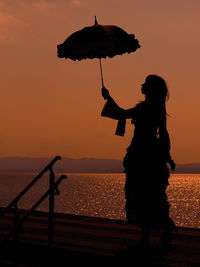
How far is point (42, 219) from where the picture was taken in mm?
10570

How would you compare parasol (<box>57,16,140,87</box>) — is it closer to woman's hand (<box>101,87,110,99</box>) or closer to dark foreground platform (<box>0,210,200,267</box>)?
woman's hand (<box>101,87,110,99</box>)

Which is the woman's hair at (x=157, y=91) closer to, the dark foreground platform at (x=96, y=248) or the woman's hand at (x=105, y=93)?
the woman's hand at (x=105, y=93)

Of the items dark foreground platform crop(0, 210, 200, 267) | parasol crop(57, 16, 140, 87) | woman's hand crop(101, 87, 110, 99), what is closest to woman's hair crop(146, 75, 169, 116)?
woman's hand crop(101, 87, 110, 99)

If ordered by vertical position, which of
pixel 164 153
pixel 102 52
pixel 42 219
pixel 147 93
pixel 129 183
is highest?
pixel 102 52

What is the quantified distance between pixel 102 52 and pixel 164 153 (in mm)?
2018

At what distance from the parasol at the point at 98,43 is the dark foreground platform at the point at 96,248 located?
2864 mm

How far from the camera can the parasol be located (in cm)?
770

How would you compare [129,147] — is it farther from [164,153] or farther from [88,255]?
[88,255]

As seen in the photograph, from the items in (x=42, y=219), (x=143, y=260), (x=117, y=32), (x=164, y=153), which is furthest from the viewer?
(x=42, y=219)

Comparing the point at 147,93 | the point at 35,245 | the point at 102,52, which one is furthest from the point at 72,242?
the point at 102,52

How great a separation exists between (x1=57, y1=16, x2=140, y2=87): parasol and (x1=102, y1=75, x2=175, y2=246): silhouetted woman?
99 centimetres

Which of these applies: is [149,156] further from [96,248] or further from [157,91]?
[96,248]

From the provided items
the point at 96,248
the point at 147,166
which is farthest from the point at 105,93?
the point at 96,248

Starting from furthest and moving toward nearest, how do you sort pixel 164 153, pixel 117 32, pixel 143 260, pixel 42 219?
pixel 42 219
pixel 117 32
pixel 164 153
pixel 143 260
